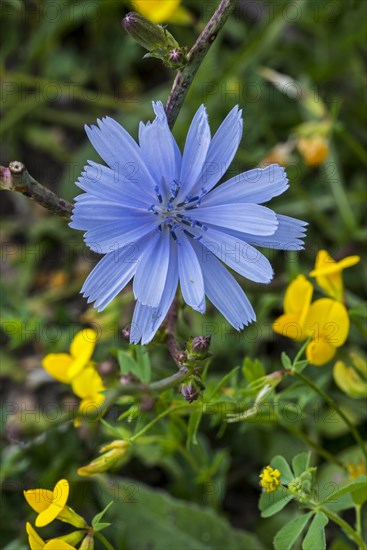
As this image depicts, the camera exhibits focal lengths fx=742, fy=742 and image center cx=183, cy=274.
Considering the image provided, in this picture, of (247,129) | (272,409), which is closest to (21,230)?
(247,129)

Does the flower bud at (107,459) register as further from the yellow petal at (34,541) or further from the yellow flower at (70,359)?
the yellow flower at (70,359)

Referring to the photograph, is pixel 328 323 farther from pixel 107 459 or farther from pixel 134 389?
pixel 107 459

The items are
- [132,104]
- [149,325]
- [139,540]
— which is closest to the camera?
[149,325]

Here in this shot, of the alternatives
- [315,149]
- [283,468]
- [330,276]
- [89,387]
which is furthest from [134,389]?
[315,149]

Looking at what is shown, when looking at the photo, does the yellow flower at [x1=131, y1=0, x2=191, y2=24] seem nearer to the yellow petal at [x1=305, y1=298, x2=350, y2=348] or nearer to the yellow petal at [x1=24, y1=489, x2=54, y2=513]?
the yellow petal at [x1=305, y1=298, x2=350, y2=348]

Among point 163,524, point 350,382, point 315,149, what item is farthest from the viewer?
point 315,149

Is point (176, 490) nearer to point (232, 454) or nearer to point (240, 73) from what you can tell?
point (232, 454)

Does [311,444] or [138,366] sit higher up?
[138,366]
